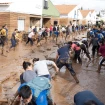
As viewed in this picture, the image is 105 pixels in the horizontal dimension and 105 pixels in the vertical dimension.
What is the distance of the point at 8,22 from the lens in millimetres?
22125

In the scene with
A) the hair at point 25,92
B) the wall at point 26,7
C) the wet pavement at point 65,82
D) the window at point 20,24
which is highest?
the wall at point 26,7

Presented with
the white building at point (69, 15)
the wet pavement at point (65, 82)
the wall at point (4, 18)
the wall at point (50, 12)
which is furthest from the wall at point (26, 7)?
the white building at point (69, 15)

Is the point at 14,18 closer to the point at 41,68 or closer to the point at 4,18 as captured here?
the point at 4,18

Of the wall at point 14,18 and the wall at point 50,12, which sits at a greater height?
the wall at point 50,12

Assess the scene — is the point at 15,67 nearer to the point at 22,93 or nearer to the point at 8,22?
the point at 22,93

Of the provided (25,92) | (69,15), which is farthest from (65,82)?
(69,15)

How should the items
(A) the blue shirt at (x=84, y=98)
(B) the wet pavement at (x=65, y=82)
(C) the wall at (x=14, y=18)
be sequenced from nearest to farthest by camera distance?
(A) the blue shirt at (x=84, y=98) < (B) the wet pavement at (x=65, y=82) < (C) the wall at (x=14, y=18)

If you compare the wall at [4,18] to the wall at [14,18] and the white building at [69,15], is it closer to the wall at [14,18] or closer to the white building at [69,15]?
the wall at [14,18]

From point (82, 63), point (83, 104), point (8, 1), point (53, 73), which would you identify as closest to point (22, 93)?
point (83, 104)

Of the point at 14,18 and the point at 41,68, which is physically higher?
the point at 14,18

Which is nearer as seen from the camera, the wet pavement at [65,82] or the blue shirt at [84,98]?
the blue shirt at [84,98]

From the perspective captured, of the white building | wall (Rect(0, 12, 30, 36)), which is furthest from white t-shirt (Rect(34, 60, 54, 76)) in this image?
the white building

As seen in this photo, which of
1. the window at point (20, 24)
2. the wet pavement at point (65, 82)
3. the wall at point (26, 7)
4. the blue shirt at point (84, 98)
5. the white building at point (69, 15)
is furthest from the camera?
the white building at point (69, 15)

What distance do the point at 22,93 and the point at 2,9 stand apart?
19.9 metres
